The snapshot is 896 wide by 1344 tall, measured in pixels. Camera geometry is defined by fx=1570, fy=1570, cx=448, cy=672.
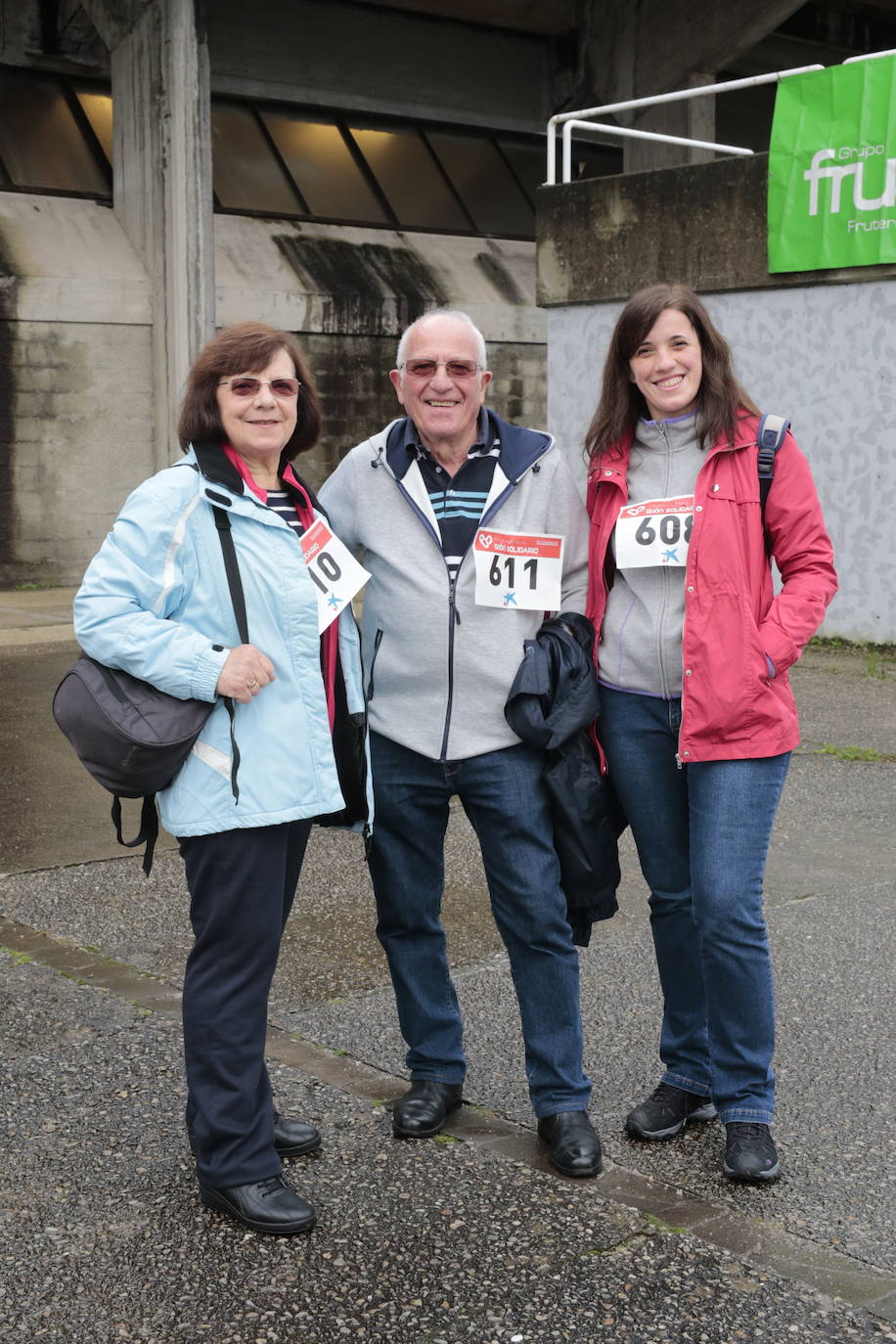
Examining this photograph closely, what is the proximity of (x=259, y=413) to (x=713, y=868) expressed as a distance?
1378 mm

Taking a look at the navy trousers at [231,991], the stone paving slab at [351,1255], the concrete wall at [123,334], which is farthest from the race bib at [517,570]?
the concrete wall at [123,334]

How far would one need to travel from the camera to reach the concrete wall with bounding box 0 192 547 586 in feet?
50.8

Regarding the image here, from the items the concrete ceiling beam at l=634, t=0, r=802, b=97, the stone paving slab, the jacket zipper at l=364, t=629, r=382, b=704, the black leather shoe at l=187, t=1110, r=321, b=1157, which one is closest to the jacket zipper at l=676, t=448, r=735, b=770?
the jacket zipper at l=364, t=629, r=382, b=704

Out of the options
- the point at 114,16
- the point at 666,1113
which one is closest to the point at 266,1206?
the point at 666,1113

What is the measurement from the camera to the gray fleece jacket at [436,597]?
3545 mm

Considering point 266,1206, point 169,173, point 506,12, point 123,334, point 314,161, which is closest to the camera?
point 266,1206

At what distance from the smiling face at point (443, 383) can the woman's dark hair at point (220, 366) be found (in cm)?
27

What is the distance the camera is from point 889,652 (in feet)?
35.6

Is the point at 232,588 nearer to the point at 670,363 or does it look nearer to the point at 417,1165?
the point at 670,363

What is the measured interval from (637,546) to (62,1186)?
1.86 meters

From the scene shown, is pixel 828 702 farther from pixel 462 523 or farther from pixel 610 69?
pixel 610 69

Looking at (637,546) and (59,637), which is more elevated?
(637,546)

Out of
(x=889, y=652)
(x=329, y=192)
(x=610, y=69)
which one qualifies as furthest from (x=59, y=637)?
(x=610, y=69)

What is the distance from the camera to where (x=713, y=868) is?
3420 mm
